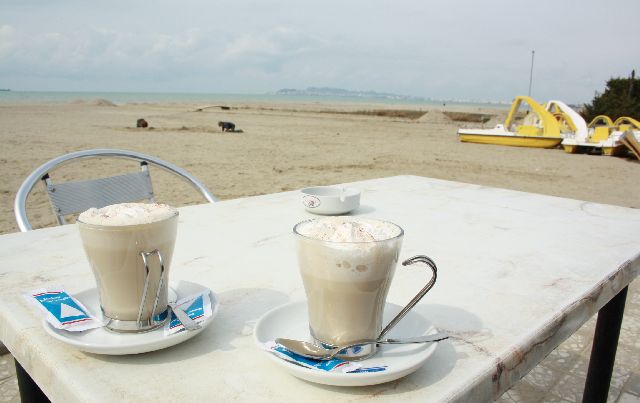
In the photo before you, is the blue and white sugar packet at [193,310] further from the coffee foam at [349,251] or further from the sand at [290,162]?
the sand at [290,162]

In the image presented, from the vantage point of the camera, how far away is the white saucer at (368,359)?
58cm

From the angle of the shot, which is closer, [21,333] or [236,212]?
[21,333]

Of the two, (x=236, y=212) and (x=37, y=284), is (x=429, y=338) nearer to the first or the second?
(x=37, y=284)

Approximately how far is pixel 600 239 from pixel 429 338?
95 centimetres

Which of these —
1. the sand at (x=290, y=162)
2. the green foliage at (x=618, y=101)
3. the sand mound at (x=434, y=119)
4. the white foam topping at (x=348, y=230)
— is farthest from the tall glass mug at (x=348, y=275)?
the sand mound at (x=434, y=119)

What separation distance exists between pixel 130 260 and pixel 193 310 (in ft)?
0.43

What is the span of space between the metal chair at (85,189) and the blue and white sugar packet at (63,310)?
974 mm

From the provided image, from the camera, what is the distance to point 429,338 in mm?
658

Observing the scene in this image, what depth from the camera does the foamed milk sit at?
0.64 m

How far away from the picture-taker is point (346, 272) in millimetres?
644

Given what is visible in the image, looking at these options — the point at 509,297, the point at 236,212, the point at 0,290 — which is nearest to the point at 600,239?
the point at 509,297

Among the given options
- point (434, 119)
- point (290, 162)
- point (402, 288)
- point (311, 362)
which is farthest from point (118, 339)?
point (434, 119)

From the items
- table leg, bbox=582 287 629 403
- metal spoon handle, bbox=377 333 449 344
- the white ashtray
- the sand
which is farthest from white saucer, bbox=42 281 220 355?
A: the sand

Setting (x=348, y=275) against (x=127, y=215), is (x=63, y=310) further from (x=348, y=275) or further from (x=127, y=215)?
(x=348, y=275)
